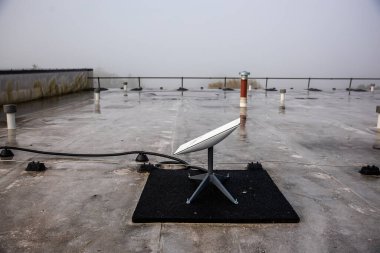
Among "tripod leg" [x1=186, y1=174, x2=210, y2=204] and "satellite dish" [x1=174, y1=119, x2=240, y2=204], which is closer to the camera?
"satellite dish" [x1=174, y1=119, x2=240, y2=204]

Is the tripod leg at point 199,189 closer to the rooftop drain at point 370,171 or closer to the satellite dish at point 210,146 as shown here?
the satellite dish at point 210,146

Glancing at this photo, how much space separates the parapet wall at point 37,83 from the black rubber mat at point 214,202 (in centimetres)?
1306

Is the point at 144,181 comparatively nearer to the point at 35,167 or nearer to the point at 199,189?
the point at 199,189

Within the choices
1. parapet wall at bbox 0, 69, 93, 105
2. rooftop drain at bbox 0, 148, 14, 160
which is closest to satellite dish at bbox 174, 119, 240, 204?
rooftop drain at bbox 0, 148, 14, 160

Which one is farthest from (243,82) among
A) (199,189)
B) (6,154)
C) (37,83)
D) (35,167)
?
(37,83)

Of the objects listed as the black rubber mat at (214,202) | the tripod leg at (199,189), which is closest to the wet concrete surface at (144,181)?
the black rubber mat at (214,202)

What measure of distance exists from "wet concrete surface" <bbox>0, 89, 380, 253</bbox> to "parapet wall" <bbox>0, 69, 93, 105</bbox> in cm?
646

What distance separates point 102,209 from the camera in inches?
163

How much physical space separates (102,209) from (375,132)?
8.51 m

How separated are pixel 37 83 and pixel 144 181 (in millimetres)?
15553

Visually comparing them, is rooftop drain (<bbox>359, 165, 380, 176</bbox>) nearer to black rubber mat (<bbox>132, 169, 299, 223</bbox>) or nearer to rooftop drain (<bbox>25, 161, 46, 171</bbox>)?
black rubber mat (<bbox>132, 169, 299, 223</bbox>)

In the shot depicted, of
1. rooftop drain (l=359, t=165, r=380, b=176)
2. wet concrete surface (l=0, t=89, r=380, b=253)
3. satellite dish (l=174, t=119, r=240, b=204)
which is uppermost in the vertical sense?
satellite dish (l=174, t=119, r=240, b=204)

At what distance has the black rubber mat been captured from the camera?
3828mm

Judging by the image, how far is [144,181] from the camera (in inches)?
202
